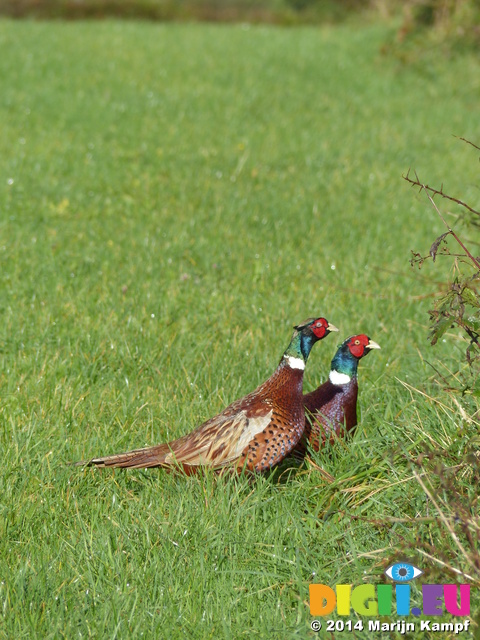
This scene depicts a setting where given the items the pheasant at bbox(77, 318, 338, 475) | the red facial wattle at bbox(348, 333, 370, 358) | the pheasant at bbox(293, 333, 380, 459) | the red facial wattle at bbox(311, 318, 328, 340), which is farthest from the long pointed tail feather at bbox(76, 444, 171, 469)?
the red facial wattle at bbox(348, 333, 370, 358)

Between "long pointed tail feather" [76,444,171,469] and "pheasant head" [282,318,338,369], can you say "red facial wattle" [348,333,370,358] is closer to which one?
"pheasant head" [282,318,338,369]

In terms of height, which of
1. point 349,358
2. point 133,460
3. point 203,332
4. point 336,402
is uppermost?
point 349,358

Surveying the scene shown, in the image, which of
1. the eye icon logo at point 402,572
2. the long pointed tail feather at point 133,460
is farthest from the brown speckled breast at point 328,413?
the eye icon logo at point 402,572

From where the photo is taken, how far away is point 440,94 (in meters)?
13.1

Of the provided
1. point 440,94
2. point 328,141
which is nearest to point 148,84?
point 328,141

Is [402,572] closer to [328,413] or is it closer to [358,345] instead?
[328,413]

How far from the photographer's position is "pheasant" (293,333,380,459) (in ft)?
12.5

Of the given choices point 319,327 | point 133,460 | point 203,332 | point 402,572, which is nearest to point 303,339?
point 319,327

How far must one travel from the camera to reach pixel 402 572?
2.83 metres

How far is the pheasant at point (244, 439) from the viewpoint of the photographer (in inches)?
137

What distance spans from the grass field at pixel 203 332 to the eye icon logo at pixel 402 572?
0.13ft

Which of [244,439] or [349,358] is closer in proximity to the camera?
[244,439]

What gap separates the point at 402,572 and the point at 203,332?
2.65 metres

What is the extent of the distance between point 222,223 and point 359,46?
9595 millimetres
